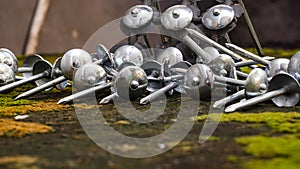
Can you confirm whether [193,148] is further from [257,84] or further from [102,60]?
[102,60]

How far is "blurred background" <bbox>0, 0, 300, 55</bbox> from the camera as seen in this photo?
271 centimetres

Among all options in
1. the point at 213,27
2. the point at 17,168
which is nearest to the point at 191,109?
the point at 213,27

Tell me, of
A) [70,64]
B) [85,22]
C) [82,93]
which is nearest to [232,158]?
[82,93]

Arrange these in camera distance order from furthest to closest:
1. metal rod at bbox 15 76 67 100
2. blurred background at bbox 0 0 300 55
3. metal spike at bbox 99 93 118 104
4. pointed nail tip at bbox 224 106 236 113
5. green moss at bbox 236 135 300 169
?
blurred background at bbox 0 0 300 55, metal rod at bbox 15 76 67 100, metal spike at bbox 99 93 118 104, pointed nail tip at bbox 224 106 236 113, green moss at bbox 236 135 300 169

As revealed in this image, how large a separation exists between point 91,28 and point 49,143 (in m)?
2.25

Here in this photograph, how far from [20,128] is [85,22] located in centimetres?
213

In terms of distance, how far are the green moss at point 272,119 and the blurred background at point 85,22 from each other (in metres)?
1.73

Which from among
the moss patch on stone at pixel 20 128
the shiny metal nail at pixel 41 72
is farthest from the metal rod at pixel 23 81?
the moss patch on stone at pixel 20 128

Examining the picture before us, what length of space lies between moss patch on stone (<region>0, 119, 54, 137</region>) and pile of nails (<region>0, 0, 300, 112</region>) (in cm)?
20

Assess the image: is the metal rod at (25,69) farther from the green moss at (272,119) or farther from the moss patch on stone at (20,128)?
the green moss at (272,119)

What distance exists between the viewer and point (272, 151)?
0.69 metres

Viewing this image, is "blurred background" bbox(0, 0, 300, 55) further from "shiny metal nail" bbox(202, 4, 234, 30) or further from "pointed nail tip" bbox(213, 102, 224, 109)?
"pointed nail tip" bbox(213, 102, 224, 109)

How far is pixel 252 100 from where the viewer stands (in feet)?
3.17

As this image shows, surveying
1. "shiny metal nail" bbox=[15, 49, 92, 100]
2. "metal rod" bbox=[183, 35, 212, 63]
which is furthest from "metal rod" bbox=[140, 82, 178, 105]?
"shiny metal nail" bbox=[15, 49, 92, 100]
